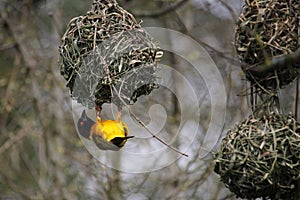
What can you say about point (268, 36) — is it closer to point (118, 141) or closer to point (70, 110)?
point (118, 141)

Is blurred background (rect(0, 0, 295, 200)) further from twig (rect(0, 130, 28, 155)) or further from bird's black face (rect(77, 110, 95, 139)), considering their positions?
bird's black face (rect(77, 110, 95, 139))

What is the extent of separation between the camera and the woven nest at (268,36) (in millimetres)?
2836

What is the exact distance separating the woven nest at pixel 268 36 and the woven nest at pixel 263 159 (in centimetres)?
20

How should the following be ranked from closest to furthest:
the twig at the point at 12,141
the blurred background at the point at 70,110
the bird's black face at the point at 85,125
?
the bird's black face at the point at 85,125, the blurred background at the point at 70,110, the twig at the point at 12,141

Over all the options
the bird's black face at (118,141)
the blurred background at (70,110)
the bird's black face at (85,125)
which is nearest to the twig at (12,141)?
the blurred background at (70,110)

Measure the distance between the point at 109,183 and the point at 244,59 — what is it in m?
1.78

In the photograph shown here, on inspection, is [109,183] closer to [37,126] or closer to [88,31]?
[37,126]

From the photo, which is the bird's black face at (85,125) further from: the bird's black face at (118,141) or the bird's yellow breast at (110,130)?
the bird's black face at (118,141)

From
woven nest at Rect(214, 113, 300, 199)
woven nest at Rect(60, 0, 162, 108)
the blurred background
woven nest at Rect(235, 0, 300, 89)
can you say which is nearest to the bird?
woven nest at Rect(60, 0, 162, 108)

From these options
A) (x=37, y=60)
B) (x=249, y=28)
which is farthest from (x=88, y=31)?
(x=37, y=60)

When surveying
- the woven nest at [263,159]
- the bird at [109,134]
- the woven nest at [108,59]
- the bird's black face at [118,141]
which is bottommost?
the woven nest at [263,159]

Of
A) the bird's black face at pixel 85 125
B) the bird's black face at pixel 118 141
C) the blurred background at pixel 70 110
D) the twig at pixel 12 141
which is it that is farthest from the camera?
the twig at pixel 12 141

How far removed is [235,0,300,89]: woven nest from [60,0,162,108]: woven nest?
472 mm

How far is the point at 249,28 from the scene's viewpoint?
114 inches
